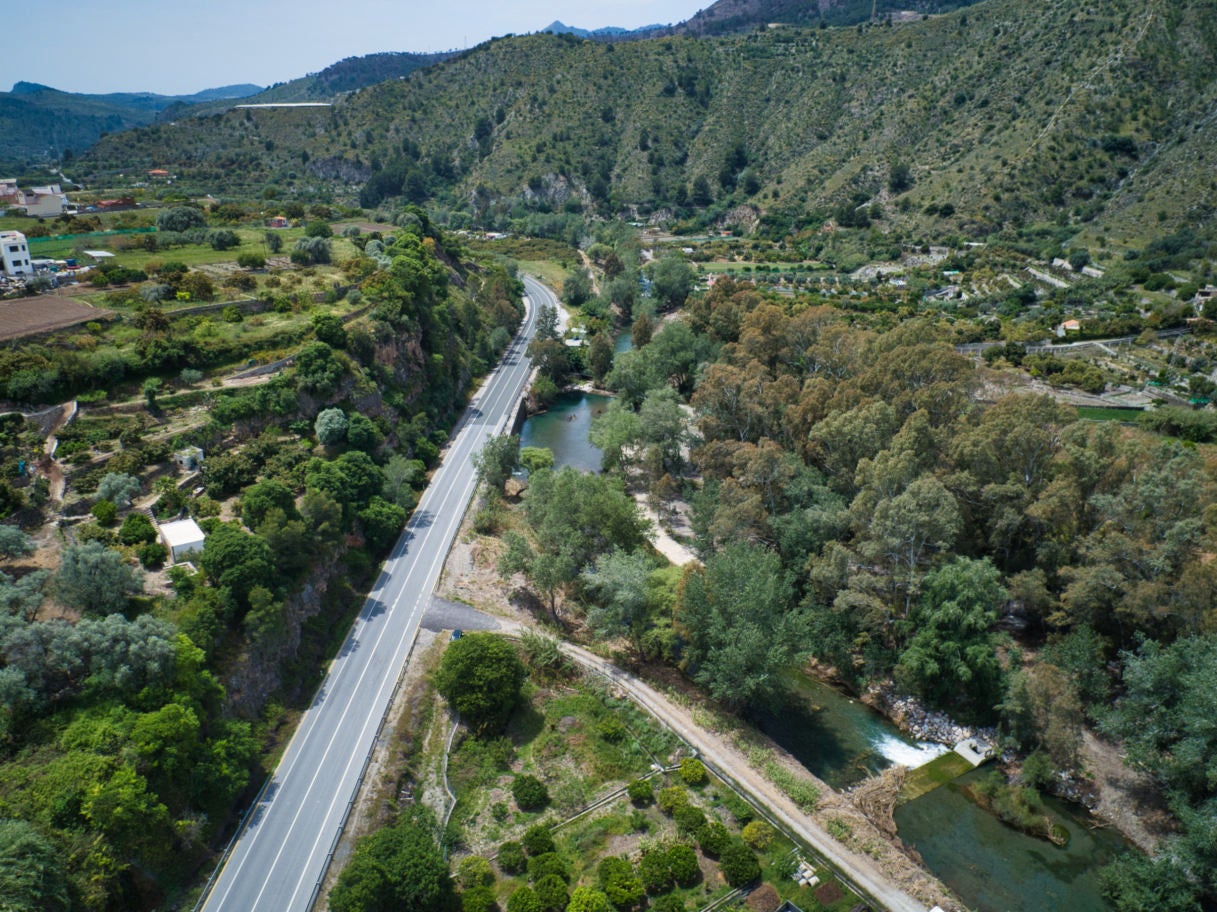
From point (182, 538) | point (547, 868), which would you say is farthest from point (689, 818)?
point (182, 538)

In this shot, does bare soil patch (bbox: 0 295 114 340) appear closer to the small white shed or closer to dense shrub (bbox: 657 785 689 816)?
the small white shed

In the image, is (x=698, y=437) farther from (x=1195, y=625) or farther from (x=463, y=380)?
(x=1195, y=625)

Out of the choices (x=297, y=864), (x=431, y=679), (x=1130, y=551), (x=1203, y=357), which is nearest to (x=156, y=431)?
(x=431, y=679)

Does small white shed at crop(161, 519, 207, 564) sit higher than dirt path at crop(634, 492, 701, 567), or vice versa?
small white shed at crop(161, 519, 207, 564)

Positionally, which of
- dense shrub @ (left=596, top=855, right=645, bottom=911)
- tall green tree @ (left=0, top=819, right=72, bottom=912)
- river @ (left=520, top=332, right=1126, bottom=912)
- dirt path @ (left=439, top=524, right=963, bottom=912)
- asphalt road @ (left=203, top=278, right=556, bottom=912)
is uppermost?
tall green tree @ (left=0, top=819, right=72, bottom=912)

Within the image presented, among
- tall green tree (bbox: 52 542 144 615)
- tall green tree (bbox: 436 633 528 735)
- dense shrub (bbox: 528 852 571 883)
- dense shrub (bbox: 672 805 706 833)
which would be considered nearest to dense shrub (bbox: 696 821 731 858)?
dense shrub (bbox: 672 805 706 833)

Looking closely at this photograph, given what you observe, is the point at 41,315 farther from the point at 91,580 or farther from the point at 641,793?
the point at 641,793
